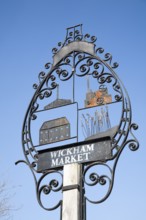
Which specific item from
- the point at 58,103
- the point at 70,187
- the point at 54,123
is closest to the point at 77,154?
the point at 70,187

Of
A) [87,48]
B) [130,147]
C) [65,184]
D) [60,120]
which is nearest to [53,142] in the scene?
[60,120]

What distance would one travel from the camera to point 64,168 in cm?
386

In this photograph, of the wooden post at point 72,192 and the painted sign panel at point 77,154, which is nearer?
the wooden post at point 72,192

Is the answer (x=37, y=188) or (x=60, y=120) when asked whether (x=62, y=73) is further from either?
(x=37, y=188)

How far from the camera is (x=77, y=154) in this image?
3.89 m

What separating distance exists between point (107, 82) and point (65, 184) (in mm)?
1321

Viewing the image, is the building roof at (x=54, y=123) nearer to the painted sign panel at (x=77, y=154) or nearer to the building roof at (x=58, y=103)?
the building roof at (x=58, y=103)

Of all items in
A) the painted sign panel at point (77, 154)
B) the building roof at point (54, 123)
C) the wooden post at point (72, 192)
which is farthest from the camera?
the building roof at point (54, 123)

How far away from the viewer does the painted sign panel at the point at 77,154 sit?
12.5 ft

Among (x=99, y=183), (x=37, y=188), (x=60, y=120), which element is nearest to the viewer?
(x=99, y=183)

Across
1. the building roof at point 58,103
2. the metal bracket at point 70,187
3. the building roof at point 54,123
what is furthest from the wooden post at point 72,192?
the building roof at point 58,103

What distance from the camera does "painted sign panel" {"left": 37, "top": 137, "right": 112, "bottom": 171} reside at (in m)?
3.82

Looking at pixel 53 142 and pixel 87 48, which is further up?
pixel 87 48

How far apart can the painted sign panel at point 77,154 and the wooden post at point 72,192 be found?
3.5 inches
